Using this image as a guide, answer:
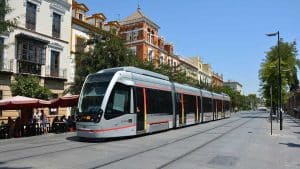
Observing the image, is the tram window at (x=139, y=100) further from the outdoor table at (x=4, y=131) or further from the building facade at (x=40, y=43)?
the building facade at (x=40, y=43)

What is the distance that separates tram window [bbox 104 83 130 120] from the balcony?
1570cm

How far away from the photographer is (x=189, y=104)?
28.2 meters

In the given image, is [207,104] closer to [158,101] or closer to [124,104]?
[158,101]

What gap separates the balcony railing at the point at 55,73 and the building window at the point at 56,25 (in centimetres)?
317

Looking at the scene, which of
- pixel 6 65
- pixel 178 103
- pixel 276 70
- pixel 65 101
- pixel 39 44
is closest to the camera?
pixel 65 101

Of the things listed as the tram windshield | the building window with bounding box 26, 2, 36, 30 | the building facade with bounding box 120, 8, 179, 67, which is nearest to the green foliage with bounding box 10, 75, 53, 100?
the building window with bounding box 26, 2, 36, 30

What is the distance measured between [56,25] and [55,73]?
4504mm

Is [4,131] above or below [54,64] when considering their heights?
below

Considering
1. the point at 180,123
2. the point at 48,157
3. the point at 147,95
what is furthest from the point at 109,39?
the point at 48,157

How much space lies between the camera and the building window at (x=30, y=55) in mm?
28281

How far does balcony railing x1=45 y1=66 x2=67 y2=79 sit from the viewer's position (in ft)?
103

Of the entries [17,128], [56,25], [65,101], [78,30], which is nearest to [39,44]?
[56,25]

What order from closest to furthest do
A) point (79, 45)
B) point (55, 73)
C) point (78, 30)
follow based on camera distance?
point (55, 73) < point (79, 45) < point (78, 30)

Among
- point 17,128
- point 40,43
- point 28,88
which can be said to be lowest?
point 17,128
